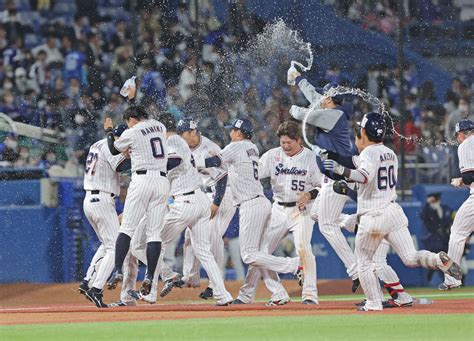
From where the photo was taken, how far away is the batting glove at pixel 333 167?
10469mm

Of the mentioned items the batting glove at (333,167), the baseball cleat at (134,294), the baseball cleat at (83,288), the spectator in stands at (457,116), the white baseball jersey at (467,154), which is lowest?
the baseball cleat at (134,294)

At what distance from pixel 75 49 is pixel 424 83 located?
5954mm

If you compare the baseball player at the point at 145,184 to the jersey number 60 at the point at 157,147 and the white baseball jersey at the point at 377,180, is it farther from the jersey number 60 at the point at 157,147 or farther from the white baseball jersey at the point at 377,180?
the white baseball jersey at the point at 377,180

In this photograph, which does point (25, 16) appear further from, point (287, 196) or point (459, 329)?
point (459, 329)

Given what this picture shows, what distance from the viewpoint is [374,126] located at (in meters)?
10.9

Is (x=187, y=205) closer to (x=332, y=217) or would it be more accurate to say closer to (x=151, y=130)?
(x=151, y=130)

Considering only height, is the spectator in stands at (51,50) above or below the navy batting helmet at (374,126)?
above

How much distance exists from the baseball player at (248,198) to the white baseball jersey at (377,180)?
1552mm

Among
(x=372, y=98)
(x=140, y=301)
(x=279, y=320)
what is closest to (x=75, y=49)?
(x=372, y=98)

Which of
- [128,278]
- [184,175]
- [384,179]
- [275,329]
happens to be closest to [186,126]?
[184,175]

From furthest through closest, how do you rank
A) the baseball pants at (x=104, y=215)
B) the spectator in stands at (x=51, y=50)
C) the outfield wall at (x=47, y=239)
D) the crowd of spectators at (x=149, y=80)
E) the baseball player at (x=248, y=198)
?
the spectator in stands at (x=51, y=50) < the crowd of spectators at (x=149, y=80) < the outfield wall at (x=47, y=239) < the baseball pants at (x=104, y=215) < the baseball player at (x=248, y=198)

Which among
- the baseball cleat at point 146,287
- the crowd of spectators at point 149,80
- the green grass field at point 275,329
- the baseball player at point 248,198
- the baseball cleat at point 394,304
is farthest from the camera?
the crowd of spectators at point 149,80

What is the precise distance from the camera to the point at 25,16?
2266 centimetres

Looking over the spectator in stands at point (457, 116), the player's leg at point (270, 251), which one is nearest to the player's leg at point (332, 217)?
the player's leg at point (270, 251)
